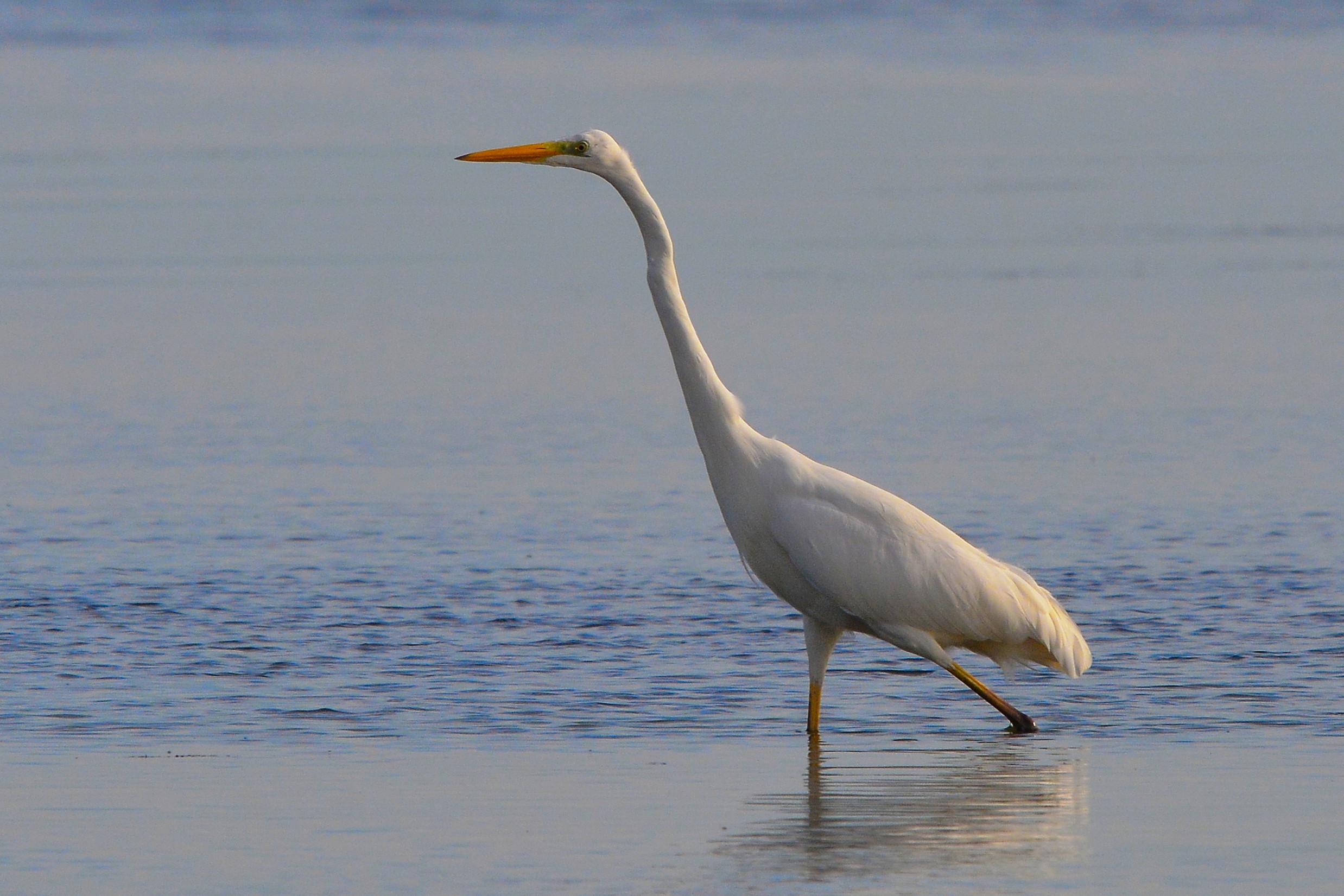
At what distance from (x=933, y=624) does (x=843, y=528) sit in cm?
58

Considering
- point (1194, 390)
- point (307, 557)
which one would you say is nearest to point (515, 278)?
point (1194, 390)

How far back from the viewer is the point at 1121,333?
19.5 metres

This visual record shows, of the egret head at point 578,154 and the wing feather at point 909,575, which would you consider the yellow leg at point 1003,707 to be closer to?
the wing feather at point 909,575

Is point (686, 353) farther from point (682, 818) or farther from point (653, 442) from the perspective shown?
point (653, 442)

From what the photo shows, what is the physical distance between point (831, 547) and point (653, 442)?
6.34 metres

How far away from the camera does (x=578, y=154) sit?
1022cm

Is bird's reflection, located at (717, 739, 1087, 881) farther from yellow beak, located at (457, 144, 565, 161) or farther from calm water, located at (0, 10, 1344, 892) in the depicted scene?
yellow beak, located at (457, 144, 565, 161)

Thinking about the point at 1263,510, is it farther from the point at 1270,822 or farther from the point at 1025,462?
the point at 1270,822

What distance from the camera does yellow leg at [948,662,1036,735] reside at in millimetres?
9680

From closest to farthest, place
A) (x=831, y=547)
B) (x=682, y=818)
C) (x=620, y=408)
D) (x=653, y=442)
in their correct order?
(x=682, y=818)
(x=831, y=547)
(x=653, y=442)
(x=620, y=408)

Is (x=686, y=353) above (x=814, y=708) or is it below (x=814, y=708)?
above

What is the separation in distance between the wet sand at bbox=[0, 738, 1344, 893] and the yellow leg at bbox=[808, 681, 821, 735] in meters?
0.13

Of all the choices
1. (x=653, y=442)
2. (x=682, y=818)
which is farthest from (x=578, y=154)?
(x=653, y=442)

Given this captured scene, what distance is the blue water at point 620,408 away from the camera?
1068 cm
